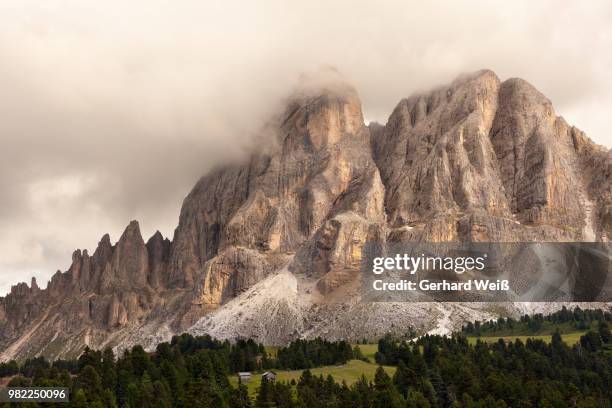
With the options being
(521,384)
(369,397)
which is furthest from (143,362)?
(521,384)

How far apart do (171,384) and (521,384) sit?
3013 inches

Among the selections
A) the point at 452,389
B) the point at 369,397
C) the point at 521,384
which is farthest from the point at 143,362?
the point at 521,384

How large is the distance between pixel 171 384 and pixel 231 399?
1704 centimetres

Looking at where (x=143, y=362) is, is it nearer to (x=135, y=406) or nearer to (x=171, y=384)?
(x=171, y=384)

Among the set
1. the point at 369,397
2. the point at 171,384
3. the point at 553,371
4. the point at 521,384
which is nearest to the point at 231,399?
the point at 171,384

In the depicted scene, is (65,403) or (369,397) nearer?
(65,403)

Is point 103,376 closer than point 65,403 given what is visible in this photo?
No

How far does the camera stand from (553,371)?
19762 cm

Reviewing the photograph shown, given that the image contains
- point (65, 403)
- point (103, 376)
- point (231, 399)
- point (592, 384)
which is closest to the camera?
point (65, 403)

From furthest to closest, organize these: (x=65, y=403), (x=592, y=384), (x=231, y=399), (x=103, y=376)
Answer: (x=592, y=384), (x=103, y=376), (x=231, y=399), (x=65, y=403)

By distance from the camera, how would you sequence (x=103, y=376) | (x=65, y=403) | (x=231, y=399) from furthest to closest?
(x=103, y=376) → (x=231, y=399) → (x=65, y=403)

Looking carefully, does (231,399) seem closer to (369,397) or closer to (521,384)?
(369,397)

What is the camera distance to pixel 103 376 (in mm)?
176250

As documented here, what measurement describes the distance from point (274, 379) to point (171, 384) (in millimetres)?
27731
